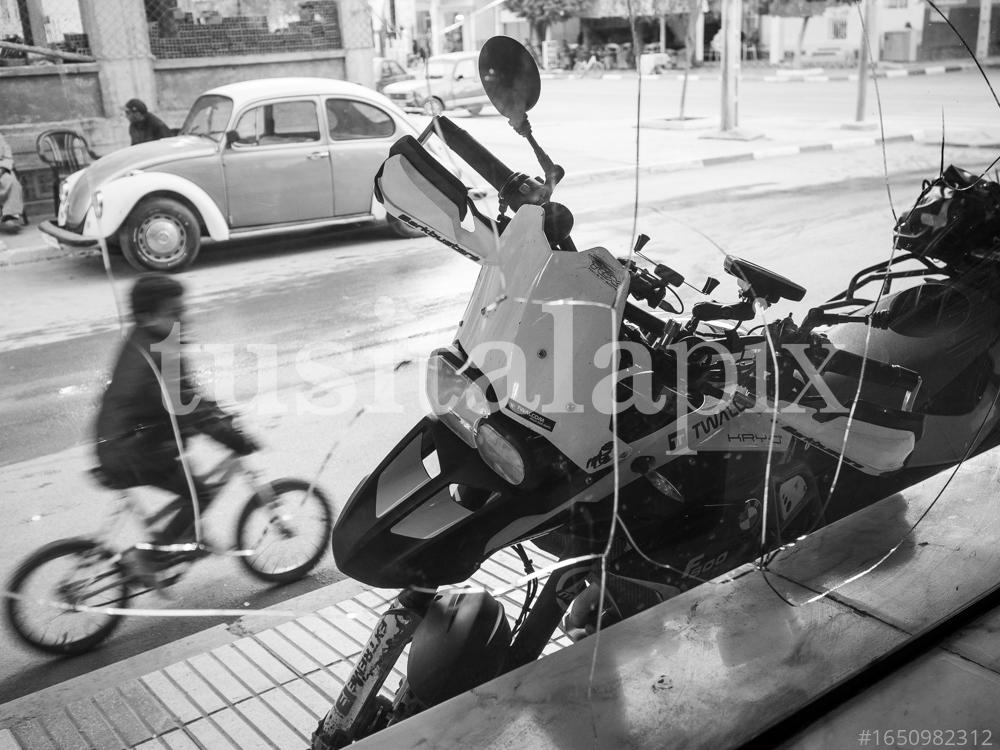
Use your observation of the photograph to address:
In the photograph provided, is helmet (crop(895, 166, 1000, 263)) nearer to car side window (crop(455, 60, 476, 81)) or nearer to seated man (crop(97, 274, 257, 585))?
car side window (crop(455, 60, 476, 81))

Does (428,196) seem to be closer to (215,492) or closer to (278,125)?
(215,492)

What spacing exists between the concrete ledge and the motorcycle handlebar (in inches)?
38.3

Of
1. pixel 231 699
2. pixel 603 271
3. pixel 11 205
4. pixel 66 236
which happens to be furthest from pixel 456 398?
pixel 11 205

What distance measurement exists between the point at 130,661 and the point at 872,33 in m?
2.73

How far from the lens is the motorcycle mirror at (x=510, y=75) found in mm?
1751

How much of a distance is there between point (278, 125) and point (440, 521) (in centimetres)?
422

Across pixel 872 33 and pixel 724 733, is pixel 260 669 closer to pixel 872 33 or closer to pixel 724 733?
pixel 724 733

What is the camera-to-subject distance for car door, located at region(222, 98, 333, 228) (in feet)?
16.4

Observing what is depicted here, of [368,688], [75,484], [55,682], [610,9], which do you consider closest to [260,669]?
[55,682]

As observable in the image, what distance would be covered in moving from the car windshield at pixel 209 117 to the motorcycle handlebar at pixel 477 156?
2621mm

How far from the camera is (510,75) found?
1760mm

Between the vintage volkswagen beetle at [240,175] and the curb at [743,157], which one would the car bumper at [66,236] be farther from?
the curb at [743,157]

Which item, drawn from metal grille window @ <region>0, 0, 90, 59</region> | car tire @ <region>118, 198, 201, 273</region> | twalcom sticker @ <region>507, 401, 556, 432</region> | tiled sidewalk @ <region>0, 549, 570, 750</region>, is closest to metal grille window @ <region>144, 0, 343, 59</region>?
metal grille window @ <region>0, 0, 90, 59</region>

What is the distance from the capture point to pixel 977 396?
2.51 metres
